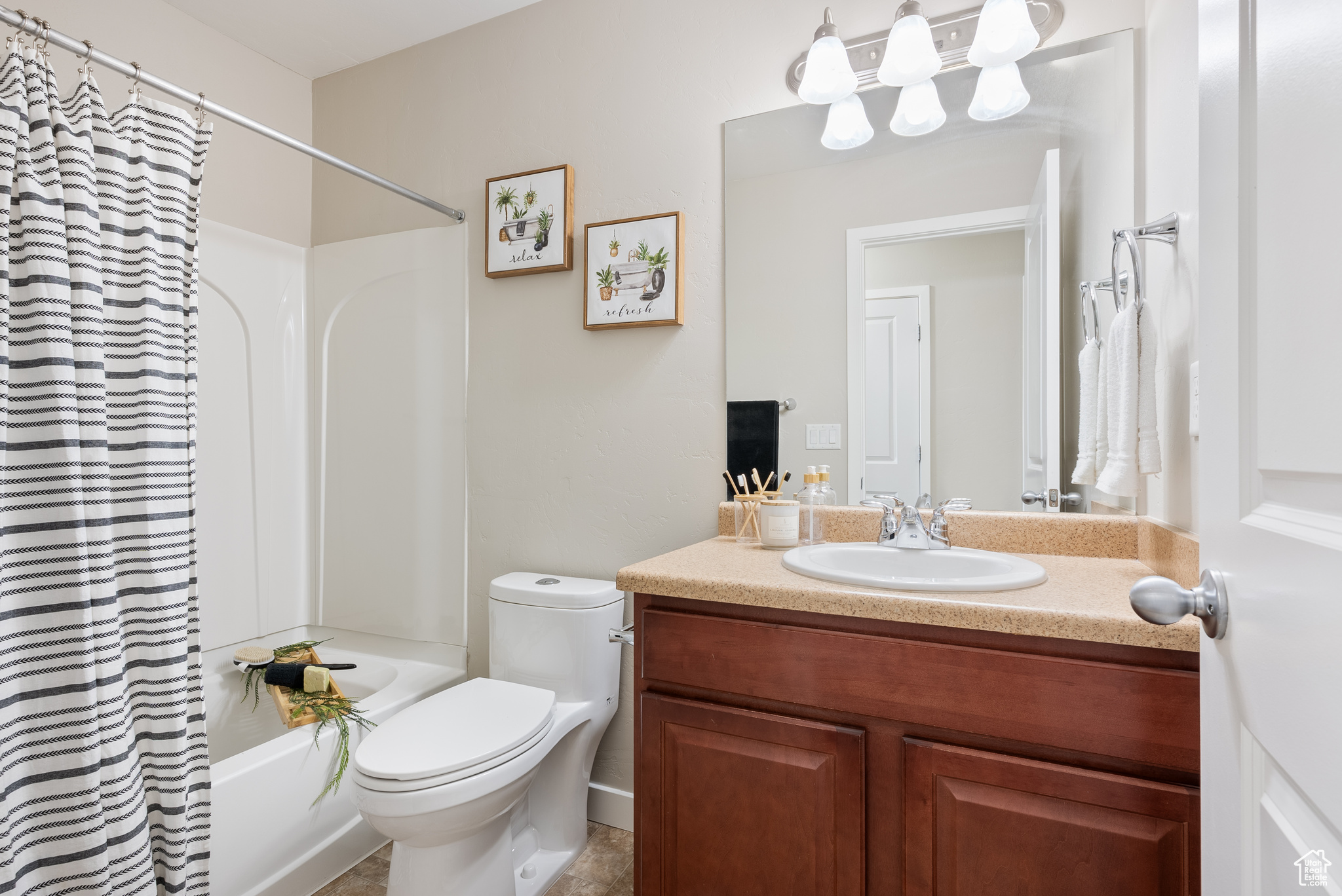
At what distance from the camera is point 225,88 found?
2209 mm

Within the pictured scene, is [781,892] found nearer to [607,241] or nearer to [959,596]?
[959,596]

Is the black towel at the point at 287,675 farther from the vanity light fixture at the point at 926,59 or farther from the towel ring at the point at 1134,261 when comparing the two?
the towel ring at the point at 1134,261

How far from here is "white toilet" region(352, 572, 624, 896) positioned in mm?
1341

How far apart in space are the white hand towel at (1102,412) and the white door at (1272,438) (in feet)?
2.58

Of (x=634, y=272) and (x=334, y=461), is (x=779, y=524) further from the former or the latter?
(x=334, y=461)

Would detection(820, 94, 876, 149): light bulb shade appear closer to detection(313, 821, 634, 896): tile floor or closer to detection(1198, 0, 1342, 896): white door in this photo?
detection(1198, 0, 1342, 896): white door

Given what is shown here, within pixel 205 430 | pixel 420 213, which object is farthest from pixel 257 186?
pixel 205 430

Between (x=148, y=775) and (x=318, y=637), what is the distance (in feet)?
3.95

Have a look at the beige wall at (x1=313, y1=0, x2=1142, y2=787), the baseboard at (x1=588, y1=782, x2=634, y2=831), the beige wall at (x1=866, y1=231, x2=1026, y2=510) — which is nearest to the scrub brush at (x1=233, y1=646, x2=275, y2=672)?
the beige wall at (x1=313, y1=0, x2=1142, y2=787)

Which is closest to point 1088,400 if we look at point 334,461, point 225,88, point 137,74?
point 137,74

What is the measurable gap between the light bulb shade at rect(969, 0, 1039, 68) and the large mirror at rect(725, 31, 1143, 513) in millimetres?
85

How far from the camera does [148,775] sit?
120 centimetres

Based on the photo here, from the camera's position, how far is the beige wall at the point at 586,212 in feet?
6.05

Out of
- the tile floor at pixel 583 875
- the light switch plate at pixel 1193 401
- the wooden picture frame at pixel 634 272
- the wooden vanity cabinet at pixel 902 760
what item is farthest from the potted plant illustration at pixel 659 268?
the tile floor at pixel 583 875
